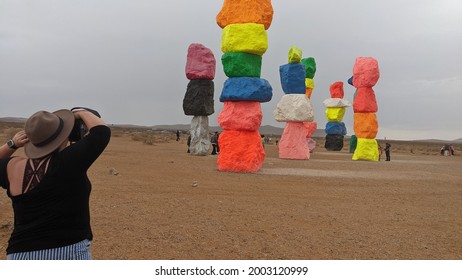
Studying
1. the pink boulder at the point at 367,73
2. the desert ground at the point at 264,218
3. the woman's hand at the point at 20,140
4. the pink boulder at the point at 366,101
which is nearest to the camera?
the woman's hand at the point at 20,140

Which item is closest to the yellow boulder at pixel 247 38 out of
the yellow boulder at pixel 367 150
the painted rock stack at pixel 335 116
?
the yellow boulder at pixel 367 150

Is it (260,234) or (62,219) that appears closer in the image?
(62,219)

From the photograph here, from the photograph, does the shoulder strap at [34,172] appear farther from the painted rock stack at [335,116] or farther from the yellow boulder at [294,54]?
the painted rock stack at [335,116]

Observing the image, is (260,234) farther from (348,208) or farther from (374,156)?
(374,156)

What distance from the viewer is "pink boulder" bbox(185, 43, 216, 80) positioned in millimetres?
19828

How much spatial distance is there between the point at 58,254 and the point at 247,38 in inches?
456

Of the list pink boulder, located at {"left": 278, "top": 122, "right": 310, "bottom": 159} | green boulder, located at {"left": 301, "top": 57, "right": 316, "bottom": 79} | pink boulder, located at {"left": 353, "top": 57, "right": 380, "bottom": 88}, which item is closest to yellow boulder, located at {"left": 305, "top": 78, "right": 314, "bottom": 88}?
green boulder, located at {"left": 301, "top": 57, "right": 316, "bottom": 79}

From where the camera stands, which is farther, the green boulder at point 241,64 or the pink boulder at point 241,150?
the pink boulder at point 241,150

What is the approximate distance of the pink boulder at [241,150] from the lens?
533 inches

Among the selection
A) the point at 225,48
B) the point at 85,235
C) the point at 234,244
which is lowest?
the point at 234,244

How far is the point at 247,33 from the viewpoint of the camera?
13297mm

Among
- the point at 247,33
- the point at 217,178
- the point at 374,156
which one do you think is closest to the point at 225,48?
the point at 247,33

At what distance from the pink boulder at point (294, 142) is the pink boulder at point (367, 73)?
147 inches

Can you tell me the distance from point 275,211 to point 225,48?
767cm
